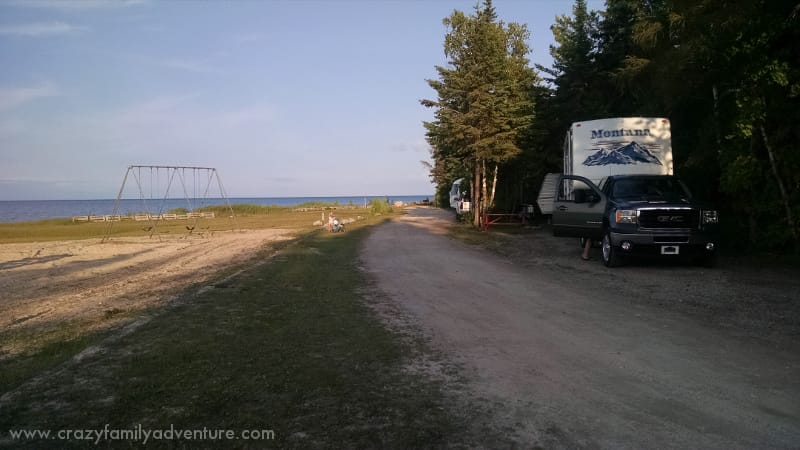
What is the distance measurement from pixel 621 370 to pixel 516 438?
6.42 ft

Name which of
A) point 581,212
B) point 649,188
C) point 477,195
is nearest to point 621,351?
point 581,212

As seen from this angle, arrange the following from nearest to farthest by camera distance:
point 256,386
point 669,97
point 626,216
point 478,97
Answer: point 256,386
point 626,216
point 669,97
point 478,97

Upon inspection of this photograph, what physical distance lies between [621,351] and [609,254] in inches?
266

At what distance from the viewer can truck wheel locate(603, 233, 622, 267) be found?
11.7 meters

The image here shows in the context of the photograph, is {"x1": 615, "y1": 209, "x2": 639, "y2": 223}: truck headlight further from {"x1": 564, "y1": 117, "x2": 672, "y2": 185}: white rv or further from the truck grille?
{"x1": 564, "y1": 117, "x2": 672, "y2": 185}: white rv

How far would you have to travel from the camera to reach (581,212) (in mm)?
12930

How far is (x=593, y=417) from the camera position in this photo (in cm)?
398

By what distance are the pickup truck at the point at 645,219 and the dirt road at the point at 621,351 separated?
53cm

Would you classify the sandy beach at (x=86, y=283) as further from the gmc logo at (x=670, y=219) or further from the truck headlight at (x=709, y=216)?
the truck headlight at (x=709, y=216)

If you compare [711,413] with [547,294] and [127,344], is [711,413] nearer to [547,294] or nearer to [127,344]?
[547,294]

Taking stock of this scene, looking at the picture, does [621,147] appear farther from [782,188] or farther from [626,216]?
[782,188]

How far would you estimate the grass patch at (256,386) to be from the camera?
3.83 meters

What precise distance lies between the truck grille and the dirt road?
1.00 metres

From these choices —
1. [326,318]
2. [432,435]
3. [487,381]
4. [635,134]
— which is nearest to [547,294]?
[326,318]
